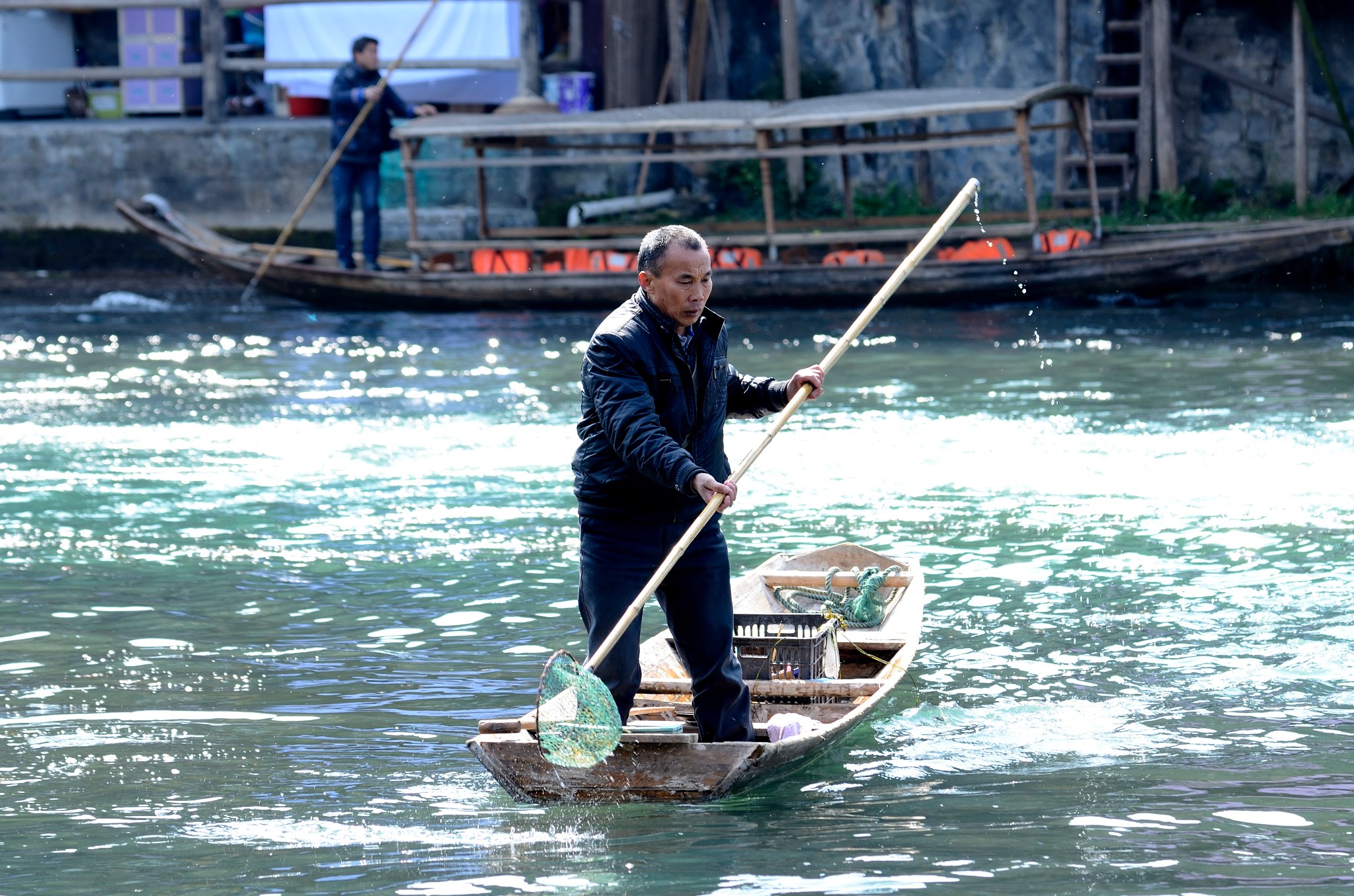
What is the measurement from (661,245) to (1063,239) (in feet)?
43.7

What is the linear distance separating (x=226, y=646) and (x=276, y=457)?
433 centimetres

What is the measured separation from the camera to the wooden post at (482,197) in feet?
61.4

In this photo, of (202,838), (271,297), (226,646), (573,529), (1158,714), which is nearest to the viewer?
(202,838)

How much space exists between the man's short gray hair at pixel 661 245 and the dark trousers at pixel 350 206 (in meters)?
14.1

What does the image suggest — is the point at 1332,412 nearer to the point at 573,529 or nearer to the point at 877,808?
the point at 573,529

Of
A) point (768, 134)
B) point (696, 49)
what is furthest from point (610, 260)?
point (696, 49)

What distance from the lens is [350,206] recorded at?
18688 mm

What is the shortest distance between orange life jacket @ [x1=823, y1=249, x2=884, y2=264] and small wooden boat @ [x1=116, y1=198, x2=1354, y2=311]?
0.17m

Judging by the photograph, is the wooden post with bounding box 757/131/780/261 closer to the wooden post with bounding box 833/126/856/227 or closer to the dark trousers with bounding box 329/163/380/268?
the wooden post with bounding box 833/126/856/227

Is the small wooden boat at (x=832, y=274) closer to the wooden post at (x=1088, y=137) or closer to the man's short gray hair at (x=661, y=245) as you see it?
the wooden post at (x=1088, y=137)

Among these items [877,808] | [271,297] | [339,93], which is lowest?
[877,808]

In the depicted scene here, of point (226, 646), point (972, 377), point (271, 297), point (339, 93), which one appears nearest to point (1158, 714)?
point (226, 646)

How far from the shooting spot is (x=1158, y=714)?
5.89 metres

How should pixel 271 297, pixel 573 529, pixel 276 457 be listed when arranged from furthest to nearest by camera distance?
pixel 271 297 < pixel 276 457 < pixel 573 529
